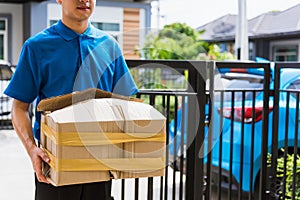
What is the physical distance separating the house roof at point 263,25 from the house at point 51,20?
1.66 m

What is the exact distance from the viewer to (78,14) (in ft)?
4.83

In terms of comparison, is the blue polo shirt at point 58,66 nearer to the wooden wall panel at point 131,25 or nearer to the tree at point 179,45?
the tree at point 179,45

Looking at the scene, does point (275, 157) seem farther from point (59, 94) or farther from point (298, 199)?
point (59, 94)

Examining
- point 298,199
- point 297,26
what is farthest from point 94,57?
point 297,26

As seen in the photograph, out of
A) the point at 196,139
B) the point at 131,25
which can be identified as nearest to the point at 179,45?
the point at 131,25

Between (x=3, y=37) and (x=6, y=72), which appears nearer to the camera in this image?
(x=6, y=72)

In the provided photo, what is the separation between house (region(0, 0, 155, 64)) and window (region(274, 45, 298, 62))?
3.17 m

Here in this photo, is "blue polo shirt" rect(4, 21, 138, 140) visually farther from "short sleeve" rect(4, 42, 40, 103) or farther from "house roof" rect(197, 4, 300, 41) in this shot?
"house roof" rect(197, 4, 300, 41)

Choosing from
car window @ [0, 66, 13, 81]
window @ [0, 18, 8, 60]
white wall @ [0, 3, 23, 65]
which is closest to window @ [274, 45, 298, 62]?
car window @ [0, 66, 13, 81]

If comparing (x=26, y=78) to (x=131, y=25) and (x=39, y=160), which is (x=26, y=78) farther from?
(x=131, y=25)

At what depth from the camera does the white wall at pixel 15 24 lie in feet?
35.4

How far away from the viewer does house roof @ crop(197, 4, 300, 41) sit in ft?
22.4

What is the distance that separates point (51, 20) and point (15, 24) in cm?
87

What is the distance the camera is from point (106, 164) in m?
1.33
